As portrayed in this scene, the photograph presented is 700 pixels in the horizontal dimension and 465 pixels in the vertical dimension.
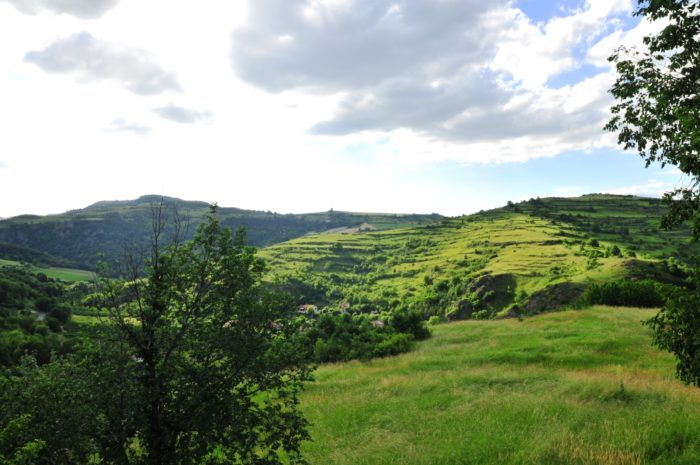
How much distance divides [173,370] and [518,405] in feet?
47.8

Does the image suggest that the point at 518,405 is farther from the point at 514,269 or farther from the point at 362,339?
the point at 514,269

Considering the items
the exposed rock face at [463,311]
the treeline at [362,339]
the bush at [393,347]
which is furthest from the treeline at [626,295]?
the exposed rock face at [463,311]

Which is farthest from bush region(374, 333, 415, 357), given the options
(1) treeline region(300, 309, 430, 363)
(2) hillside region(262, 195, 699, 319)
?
(2) hillside region(262, 195, 699, 319)

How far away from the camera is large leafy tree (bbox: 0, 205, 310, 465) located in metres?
11.0

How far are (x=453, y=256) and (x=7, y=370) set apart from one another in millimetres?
163539

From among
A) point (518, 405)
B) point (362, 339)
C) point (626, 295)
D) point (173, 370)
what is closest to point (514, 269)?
point (626, 295)

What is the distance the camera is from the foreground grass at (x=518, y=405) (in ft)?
43.4

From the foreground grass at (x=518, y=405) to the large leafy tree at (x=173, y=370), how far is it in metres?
6.62

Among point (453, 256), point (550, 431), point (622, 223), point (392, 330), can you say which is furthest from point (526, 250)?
point (550, 431)

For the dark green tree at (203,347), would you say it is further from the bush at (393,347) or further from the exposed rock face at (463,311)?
the exposed rock face at (463,311)

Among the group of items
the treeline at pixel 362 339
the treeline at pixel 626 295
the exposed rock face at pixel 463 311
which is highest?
the treeline at pixel 626 295

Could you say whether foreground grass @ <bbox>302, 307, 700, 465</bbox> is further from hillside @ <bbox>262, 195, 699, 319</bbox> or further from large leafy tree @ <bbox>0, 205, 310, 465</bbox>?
hillside @ <bbox>262, 195, 699, 319</bbox>

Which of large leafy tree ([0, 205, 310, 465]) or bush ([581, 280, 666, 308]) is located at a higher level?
large leafy tree ([0, 205, 310, 465])

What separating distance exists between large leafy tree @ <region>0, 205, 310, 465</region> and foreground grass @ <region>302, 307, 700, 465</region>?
6.62 metres
